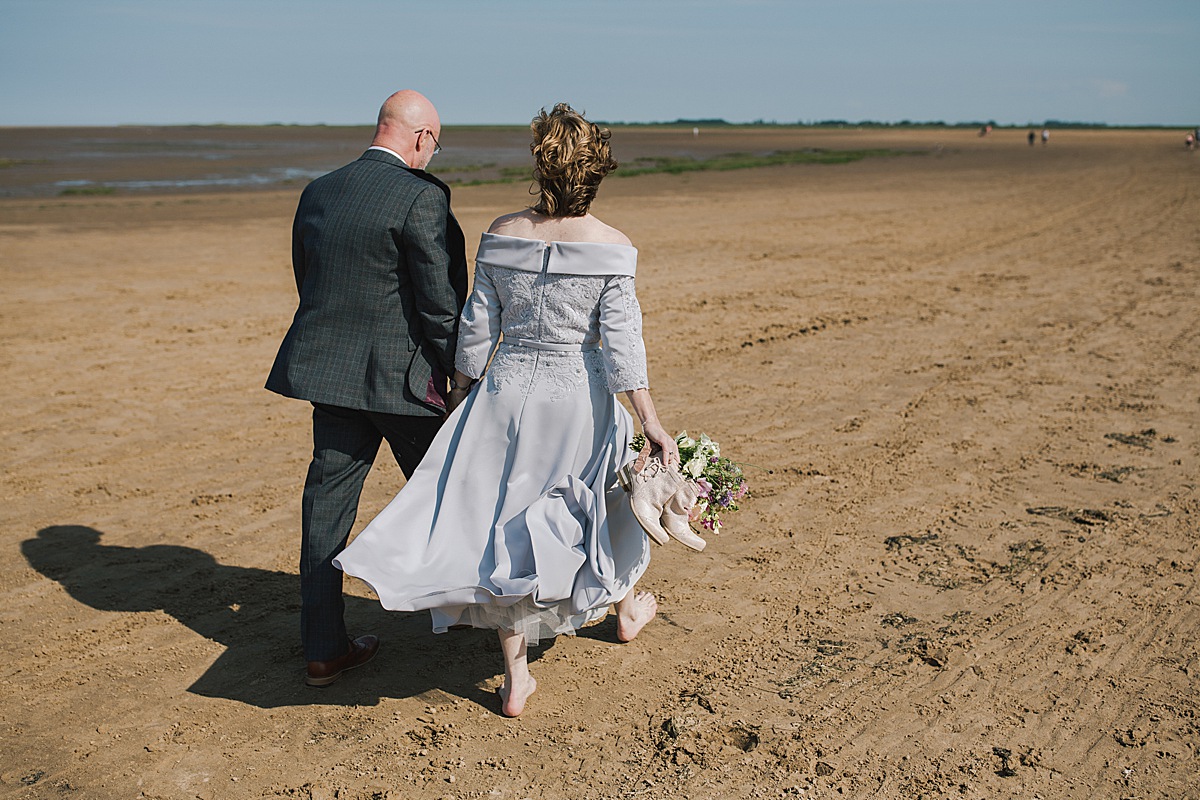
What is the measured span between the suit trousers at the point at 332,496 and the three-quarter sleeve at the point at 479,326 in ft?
1.00

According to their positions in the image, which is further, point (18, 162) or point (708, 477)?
point (18, 162)

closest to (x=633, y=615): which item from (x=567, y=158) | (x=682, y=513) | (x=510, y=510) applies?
(x=682, y=513)

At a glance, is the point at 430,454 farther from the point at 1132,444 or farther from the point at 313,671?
the point at 1132,444

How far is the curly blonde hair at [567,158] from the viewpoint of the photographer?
128 inches

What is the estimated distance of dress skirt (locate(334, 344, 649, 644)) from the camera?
3400 mm

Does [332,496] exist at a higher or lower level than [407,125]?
lower

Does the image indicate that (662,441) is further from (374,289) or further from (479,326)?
(374,289)

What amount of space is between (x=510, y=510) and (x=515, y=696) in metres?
0.72

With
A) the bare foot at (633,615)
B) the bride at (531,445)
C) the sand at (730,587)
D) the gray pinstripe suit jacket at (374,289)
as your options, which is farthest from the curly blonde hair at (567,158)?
the sand at (730,587)

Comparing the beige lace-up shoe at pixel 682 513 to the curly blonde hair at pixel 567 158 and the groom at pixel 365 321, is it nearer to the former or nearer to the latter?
the groom at pixel 365 321

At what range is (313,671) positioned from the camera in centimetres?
380

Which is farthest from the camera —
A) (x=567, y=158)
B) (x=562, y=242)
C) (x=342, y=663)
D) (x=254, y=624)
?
(x=254, y=624)

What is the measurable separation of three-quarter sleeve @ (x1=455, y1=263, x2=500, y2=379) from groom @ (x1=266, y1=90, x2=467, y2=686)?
3.5 inches

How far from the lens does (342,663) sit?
3.87 meters
